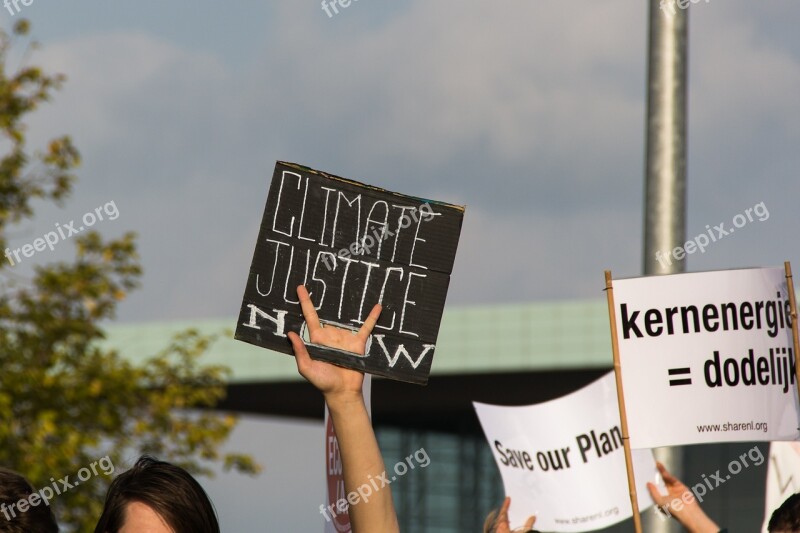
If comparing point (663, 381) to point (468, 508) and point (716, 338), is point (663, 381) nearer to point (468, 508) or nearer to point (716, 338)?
point (716, 338)

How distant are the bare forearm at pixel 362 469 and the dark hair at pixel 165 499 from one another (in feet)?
1.31

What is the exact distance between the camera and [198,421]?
12078 millimetres

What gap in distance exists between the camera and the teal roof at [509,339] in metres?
30.0

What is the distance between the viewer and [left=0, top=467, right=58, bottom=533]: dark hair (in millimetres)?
3162

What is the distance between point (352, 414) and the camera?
12.2 ft

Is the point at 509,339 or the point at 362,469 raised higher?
the point at 509,339

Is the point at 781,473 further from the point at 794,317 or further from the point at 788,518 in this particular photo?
the point at 788,518

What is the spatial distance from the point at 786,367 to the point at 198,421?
22.3ft

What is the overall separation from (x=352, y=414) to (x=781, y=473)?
3863 millimetres

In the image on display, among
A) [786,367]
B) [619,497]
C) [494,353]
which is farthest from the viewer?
[494,353]

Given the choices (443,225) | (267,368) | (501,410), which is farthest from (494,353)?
(443,225)

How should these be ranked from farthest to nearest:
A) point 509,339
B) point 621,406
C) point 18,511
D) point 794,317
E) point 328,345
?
point 509,339 < point 621,406 < point 794,317 < point 328,345 < point 18,511

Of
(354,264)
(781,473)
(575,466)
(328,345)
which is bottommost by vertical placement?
(328,345)

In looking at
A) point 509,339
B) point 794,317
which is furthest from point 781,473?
point 509,339
